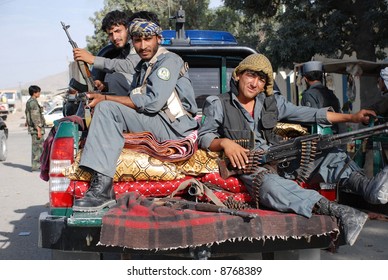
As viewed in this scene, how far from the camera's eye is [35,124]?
1303cm

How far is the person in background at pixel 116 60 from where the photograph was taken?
4.91 m

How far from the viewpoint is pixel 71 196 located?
372 cm

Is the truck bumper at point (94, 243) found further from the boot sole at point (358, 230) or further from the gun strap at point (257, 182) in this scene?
the gun strap at point (257, 182)

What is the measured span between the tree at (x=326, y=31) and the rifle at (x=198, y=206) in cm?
1039

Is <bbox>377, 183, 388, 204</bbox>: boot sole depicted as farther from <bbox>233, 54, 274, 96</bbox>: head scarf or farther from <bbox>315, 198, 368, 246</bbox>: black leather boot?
<bbox>233, 54, 274, 96</bbox>: head scarf

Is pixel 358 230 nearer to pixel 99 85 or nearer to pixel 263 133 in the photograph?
pixel 263 133

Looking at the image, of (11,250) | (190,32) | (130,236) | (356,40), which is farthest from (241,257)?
(356,40)

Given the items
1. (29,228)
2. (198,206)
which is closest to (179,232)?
(198,206)

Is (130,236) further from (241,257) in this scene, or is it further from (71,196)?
(241,257)

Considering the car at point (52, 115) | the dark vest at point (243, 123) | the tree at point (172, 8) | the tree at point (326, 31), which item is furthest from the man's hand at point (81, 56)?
the car at point (52, 115)

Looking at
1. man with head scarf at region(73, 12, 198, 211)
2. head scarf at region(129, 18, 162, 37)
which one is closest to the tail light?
man with head scarf at region(73, 12, 198, 211)

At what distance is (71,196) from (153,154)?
2.07 ft

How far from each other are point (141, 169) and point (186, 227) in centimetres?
68

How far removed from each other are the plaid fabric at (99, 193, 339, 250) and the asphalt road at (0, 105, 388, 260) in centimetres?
210
